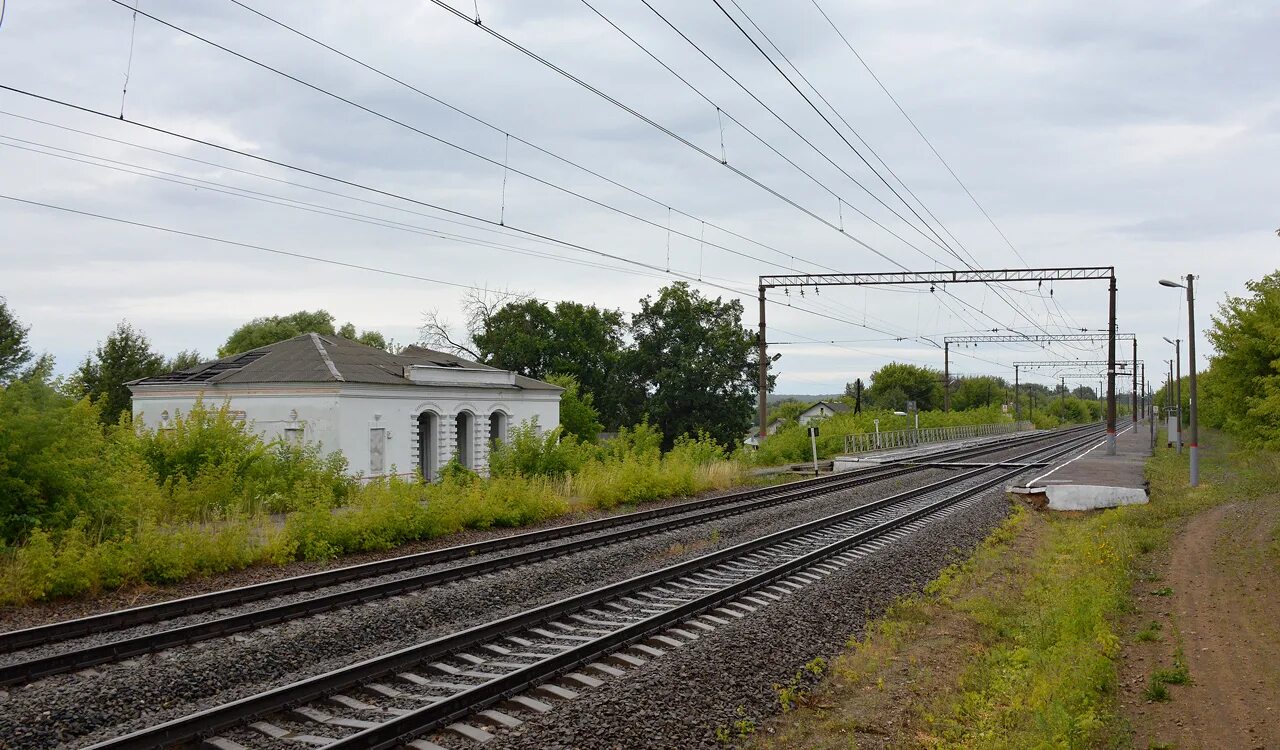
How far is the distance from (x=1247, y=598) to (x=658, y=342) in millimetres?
49006

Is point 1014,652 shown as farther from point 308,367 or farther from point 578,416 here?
point 578,416

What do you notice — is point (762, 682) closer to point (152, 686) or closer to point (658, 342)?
Answer: point (152, 686)

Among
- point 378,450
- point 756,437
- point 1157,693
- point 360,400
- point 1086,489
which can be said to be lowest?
point 1157,693

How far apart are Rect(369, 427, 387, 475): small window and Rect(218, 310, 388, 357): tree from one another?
41.4 metres

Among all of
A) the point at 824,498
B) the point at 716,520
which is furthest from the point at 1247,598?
the point at 824,498

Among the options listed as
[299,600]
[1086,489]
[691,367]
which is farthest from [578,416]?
[299,600]

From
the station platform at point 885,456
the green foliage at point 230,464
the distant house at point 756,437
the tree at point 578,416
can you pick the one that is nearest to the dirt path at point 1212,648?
the green foliage at point 230,464

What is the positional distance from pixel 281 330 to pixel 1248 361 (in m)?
67.9

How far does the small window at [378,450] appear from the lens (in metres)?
31.6

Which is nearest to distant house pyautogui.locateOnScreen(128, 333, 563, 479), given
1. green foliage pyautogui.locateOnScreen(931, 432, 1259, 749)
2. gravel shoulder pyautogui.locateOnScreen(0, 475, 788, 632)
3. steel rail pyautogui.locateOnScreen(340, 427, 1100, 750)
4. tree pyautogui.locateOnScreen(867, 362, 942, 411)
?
gravel shoulder pyautogui.locateOnScreen(0, 475, 788, 632)

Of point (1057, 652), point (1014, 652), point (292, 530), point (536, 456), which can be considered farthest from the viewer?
point (536, 456)

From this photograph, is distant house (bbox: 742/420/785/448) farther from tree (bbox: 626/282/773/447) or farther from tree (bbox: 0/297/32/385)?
tree (bbox: 0/297/32/385)

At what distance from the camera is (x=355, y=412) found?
3100cm

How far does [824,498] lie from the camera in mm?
24703
